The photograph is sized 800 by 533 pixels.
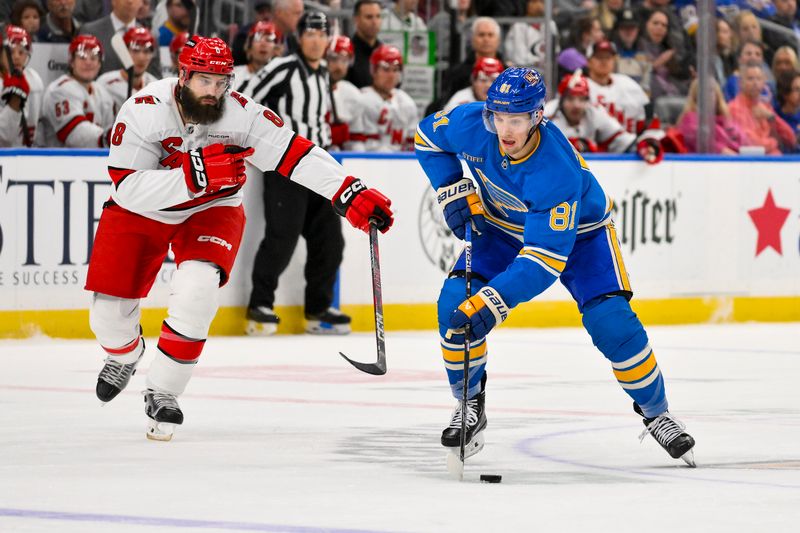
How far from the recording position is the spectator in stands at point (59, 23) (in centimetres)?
938

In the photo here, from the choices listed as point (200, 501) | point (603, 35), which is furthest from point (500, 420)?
point (603, 35)

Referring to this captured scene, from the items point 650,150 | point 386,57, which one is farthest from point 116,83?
point 650,150

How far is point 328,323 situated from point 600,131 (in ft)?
8.39

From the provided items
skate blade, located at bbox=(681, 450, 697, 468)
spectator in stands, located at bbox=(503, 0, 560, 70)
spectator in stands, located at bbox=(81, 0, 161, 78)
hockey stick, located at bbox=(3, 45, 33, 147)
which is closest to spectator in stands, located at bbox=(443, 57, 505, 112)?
spectator in stands, located at bbox=(503, 0, 560, 70)

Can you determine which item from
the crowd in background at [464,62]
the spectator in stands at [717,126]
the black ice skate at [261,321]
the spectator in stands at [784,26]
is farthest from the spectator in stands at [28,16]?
the spectator in stands at [784,26]

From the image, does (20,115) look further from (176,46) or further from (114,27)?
(176,46)

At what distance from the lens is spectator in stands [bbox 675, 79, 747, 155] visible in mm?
11461

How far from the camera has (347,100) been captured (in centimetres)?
1032

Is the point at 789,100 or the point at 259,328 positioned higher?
the point at 789,100

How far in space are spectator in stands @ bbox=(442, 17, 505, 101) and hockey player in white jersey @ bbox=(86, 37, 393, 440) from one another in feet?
15.9

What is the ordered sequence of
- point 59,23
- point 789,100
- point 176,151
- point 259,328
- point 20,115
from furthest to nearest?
1. point 789,100
2. point 259,328
3. point 59,23
4. point 20,115
5. point 176,151

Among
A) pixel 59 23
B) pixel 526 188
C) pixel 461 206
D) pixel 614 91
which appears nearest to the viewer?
pixel 526 188

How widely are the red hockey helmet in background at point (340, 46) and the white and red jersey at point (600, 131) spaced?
1.48 meters

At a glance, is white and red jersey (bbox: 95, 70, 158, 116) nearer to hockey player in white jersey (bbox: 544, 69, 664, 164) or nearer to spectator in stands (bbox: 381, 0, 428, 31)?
spectator in stands (bbox: 381, 0, 428, 31)
